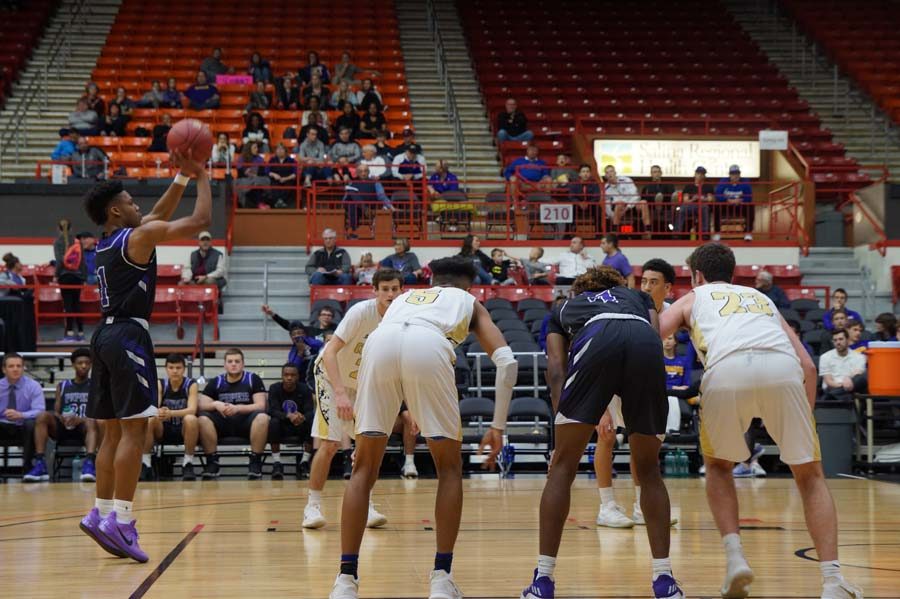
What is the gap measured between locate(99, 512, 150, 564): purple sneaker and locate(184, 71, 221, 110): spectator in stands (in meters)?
18.4

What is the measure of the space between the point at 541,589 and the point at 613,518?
121 inches

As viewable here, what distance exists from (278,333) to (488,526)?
30.7ft

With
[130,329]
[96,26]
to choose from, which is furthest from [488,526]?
[96,26]

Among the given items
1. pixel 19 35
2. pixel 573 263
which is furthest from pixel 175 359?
pixel 19 35

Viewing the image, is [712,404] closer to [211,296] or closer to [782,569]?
[782,569]

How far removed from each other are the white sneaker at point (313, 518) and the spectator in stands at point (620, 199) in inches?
482

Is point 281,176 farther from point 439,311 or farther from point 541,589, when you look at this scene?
point 541,589

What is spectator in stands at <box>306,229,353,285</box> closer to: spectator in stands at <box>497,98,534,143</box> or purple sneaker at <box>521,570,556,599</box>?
spectator in stands at <box>497,98,534,143</box>

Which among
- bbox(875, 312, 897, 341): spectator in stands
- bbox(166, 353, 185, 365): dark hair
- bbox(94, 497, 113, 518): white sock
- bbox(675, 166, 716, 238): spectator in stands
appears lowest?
bbox(94, 497, 113, 518): white sock

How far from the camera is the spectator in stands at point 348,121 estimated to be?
2252 centimetres

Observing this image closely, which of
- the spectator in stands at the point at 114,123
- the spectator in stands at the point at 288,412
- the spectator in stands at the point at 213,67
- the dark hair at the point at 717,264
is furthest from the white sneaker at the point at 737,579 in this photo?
the spectator in stands at the point at 213,67

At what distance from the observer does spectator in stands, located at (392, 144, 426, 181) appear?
20.6m

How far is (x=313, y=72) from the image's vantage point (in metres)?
24.4

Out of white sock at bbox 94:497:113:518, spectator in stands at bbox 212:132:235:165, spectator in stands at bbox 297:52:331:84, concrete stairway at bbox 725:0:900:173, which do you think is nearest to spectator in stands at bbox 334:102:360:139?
spectator in stands at bbox 297:52:331:84
